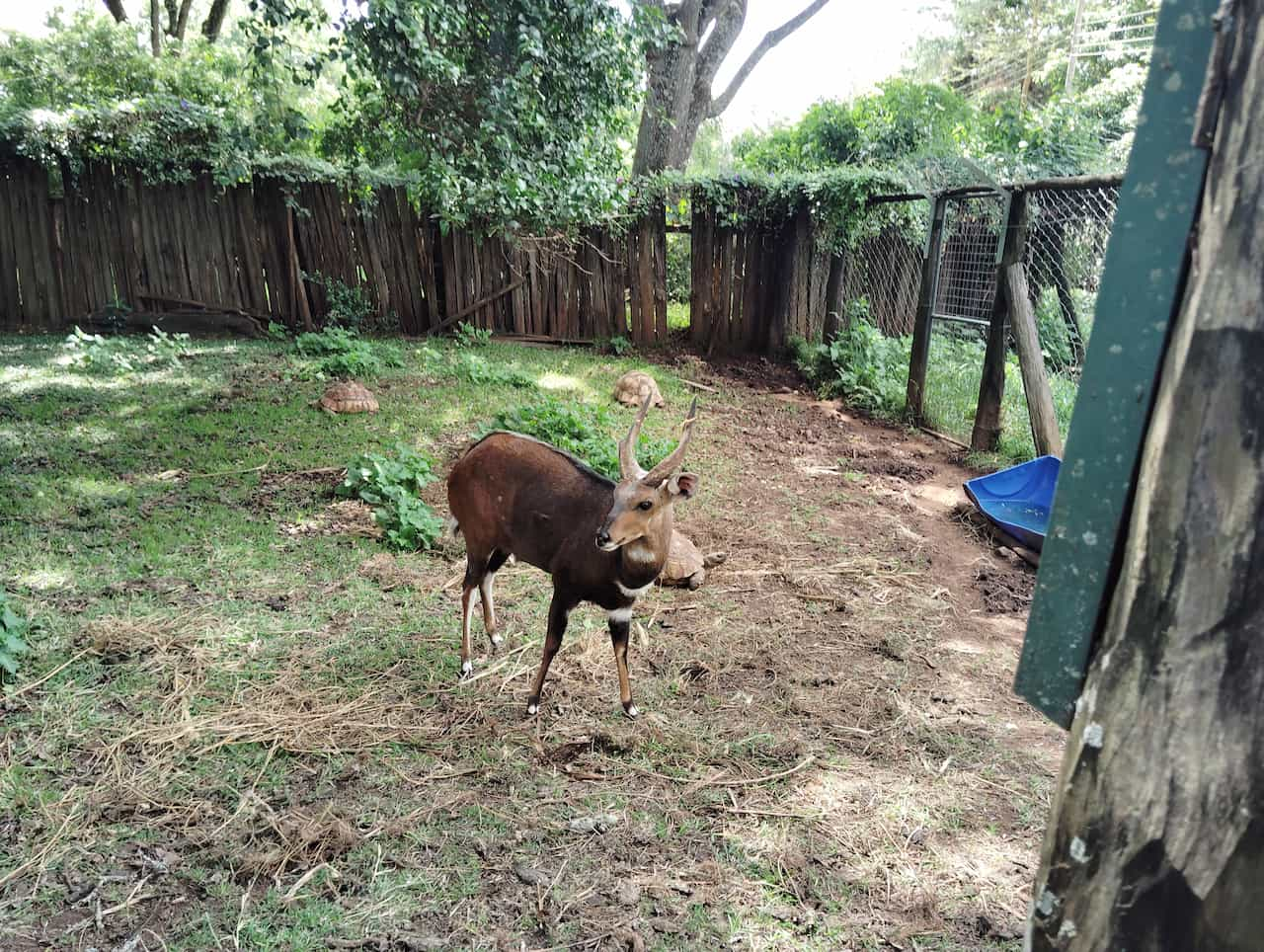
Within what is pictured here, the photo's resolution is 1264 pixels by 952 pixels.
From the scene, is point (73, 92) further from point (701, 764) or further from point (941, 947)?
point (941, 947)

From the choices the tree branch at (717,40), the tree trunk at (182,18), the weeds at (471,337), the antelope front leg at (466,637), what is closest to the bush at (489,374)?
the weeds at (471,337)

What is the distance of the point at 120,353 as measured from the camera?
8.34 m

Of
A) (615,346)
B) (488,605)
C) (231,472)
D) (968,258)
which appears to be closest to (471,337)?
(615,346)

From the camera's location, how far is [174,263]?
10.3 metres

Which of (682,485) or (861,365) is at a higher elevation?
(682,485)

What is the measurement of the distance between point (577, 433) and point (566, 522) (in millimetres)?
2764

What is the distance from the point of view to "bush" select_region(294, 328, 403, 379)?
26.9 feet

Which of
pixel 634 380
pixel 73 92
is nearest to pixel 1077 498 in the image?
pixel 634 380

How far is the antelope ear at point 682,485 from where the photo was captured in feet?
10.2

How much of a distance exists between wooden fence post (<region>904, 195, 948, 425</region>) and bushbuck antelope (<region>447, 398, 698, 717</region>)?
559 centimetres

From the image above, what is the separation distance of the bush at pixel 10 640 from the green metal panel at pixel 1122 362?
3.97 metres

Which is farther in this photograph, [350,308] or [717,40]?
[717,40]

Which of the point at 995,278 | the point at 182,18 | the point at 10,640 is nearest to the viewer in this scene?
the point at 10,640

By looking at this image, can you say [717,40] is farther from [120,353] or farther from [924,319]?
[120,353]
